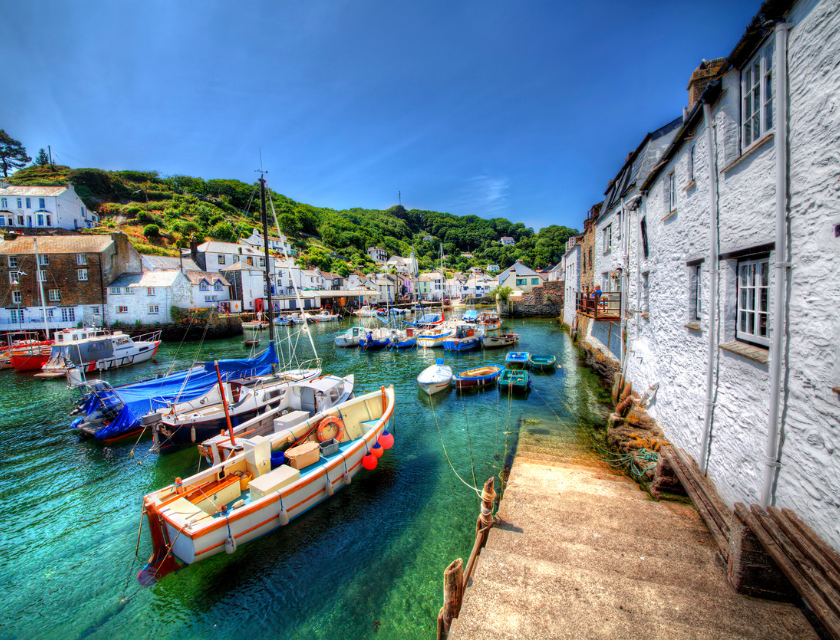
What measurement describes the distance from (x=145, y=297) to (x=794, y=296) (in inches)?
2021

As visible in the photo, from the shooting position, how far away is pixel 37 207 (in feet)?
174

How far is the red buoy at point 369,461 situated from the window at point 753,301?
967 centimetres

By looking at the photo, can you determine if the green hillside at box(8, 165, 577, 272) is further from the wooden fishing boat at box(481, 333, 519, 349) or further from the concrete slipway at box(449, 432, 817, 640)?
the concrete slipway at box(449, 432, 817, 640)

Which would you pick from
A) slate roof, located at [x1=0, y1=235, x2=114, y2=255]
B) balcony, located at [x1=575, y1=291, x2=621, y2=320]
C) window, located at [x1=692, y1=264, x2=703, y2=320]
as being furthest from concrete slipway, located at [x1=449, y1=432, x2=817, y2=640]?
slate roof, located at [x1=0, y1=235, x2=114, y2=255]

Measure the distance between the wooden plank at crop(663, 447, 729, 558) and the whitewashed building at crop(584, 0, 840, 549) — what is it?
37 cm

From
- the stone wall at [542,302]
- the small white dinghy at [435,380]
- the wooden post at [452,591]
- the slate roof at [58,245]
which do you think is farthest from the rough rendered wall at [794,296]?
the slate roof at [58,245]

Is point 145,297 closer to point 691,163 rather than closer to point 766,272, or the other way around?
point 691,163

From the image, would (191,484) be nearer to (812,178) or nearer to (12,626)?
(12,626)

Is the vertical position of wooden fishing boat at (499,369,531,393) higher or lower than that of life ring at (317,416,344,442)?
lower

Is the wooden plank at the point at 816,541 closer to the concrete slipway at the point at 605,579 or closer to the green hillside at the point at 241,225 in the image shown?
the concrete slipway at the point at 605,579

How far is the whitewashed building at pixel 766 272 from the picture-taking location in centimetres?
397

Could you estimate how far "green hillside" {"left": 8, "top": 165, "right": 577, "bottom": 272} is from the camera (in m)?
68.8

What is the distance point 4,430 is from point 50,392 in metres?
6.75

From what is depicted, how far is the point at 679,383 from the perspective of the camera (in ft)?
27.8
